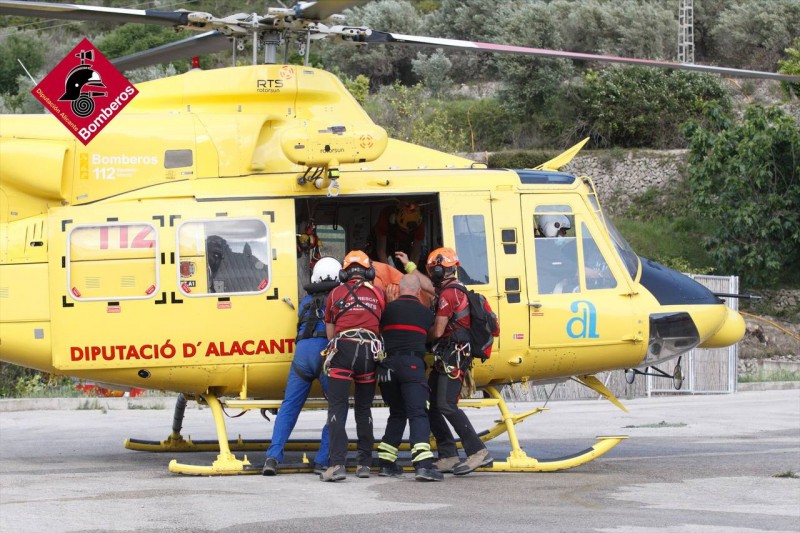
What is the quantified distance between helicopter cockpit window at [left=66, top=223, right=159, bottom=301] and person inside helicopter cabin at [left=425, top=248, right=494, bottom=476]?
274 centimetres

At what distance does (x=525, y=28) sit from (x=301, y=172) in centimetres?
3505

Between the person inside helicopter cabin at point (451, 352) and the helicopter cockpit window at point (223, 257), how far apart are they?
1685mm

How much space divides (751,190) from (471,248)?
951 inches

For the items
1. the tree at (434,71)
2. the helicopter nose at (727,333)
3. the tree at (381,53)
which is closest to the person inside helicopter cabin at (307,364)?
the helicopter nose at (727,333)

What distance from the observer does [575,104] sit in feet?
139

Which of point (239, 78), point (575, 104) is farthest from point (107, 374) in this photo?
point (575, 104)

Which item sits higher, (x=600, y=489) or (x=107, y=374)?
(x=107, y=374)

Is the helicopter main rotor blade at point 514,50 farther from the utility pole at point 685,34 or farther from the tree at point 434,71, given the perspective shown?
the tree at point 434,71

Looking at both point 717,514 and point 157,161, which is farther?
point 157,161

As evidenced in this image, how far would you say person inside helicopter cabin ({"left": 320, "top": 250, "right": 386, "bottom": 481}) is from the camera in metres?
10.7

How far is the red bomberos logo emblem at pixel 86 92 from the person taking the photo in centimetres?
1127

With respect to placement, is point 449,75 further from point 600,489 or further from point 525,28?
point 600,489

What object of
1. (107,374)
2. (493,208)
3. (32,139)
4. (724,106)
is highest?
(724,106)

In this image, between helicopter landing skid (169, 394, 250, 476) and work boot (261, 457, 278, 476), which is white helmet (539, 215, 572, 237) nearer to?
work boot (261, 457, 278, 476)
